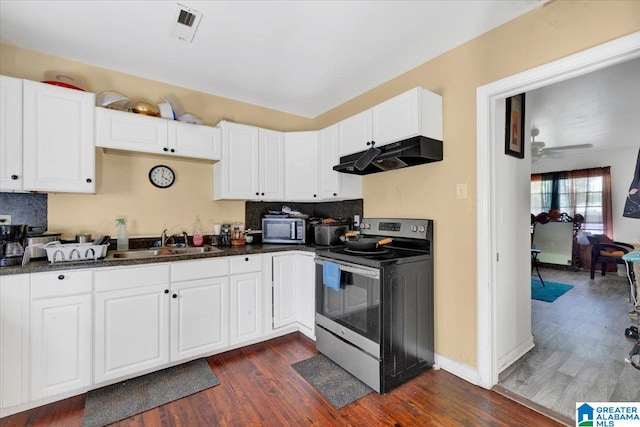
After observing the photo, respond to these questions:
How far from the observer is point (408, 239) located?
248 centimetres

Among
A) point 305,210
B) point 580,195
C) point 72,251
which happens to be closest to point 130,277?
point 72,251

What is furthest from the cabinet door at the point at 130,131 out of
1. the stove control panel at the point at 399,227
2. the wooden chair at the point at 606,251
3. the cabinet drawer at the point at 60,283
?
the wooden chair at the point at 606,251

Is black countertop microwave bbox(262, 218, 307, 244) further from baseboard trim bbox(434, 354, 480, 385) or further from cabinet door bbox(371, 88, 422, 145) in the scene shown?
baseboard trim bbox(434, 354, 480, 385)

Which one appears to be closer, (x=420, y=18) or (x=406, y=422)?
(x=406, y=422)

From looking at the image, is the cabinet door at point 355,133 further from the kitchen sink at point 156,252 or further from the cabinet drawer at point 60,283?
the cabinet drawer at point 60,283

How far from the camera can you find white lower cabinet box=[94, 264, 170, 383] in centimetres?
198

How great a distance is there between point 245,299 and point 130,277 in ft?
3.03

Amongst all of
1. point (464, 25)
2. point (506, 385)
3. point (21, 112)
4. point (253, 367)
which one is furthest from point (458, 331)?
point (21, 112)

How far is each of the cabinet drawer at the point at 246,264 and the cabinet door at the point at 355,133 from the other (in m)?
1.32

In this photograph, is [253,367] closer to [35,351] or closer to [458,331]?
[35,351]

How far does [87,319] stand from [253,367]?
4.00 ft

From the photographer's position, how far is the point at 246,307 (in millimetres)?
2592

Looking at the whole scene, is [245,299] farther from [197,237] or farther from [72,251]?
[72,251]

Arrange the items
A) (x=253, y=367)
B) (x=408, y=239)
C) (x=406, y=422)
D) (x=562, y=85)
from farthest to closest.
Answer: (x=562, y=85) < (x=408, y=239) < (x=253, y=367) < (x=406, y=422)
